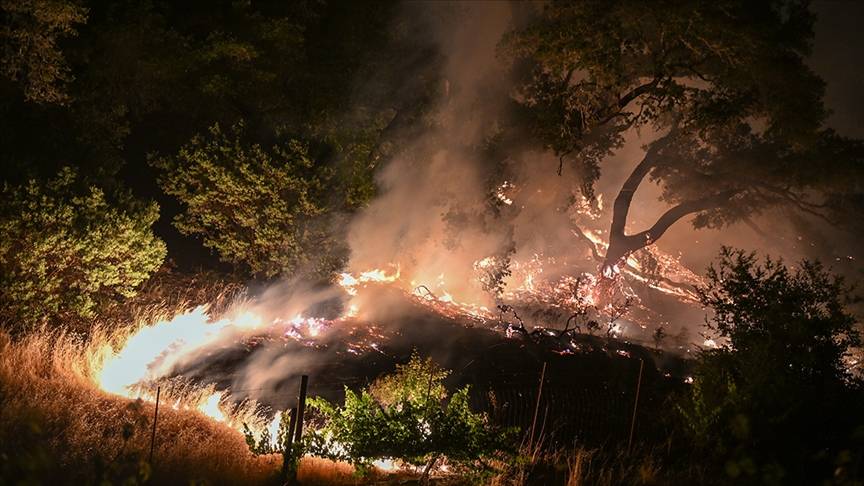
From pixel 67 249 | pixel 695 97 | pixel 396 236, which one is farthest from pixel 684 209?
pixel 67 249

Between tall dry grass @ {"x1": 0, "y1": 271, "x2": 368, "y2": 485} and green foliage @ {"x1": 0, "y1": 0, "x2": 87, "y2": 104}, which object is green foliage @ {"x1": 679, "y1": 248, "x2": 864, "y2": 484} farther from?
green foliage @ {"x1": 0, "y1": 0, "x2": 87, "y2": 104}

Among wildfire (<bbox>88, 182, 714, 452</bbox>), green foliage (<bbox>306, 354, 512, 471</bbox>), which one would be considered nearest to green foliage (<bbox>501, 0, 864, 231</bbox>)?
wildfire (<bbox>88, 182, 714, 452</bbox>)

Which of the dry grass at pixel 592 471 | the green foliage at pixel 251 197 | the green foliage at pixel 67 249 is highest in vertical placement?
the green foliage at pixel 251 197

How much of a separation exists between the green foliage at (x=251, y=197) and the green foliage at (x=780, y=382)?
8601 millimetres

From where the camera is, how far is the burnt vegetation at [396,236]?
7.51 metres

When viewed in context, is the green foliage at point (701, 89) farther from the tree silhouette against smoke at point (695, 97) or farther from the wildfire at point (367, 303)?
the wildfire at point (367, 303)

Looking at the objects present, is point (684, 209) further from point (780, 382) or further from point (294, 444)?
point (294, 444)

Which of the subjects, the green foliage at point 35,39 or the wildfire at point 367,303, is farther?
the green foliage at point 35,39

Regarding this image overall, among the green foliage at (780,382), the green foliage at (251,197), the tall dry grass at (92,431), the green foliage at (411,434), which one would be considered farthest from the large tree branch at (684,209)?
the tall dry grass at (92,431)

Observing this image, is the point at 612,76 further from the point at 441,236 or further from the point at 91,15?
the point at 91,15

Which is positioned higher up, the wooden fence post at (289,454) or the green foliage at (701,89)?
the green foliage at (701,89)

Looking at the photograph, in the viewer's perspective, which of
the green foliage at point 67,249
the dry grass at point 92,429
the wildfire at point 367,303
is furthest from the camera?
the wildfire at point 367,303

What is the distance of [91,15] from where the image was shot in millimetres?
13969

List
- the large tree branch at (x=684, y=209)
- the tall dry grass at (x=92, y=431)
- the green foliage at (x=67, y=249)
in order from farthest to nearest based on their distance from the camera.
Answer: the large tree branch at (x=684, y=209) < the green foliage at (x=67, y=249) < the tall dry grass at (x=92, y=431)
